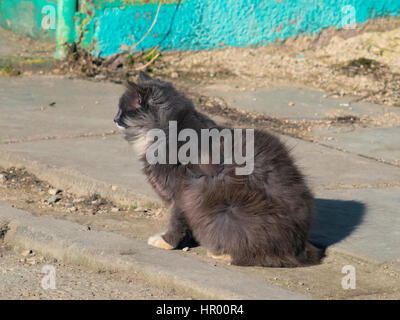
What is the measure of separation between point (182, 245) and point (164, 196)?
1.13 feet

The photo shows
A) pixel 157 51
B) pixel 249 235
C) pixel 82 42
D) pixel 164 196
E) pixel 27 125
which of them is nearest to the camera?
pixel 249 235

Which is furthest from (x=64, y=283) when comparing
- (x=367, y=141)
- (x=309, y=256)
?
(x=367, y=141)

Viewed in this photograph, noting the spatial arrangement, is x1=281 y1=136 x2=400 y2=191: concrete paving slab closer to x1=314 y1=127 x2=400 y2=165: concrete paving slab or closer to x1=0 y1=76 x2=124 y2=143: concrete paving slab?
x1=314 y1=127 x2=400 y2=165: concrete paving slab

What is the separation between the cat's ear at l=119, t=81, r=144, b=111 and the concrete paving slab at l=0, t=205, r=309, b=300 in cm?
82

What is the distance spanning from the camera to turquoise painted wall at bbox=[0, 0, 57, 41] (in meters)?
8.77

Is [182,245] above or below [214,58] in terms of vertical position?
below

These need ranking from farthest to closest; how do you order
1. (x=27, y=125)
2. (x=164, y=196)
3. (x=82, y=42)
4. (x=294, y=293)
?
(x=82, y=42) → (x=27, y=125) → (x=164, y=196) → (x=294, y=293)

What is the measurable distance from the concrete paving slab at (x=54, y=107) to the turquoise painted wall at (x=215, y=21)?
3.66ft

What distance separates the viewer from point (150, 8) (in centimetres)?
898

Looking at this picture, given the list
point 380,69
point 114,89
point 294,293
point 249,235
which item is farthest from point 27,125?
point 380,69

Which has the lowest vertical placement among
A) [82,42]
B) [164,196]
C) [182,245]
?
[182,245]

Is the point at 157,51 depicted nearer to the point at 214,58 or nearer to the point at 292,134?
the point at 214,58

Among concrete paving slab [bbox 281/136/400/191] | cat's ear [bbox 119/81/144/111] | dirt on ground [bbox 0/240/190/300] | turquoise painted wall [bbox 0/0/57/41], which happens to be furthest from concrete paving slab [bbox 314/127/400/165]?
turquoise painted wall [bbox 0/0/57/41]

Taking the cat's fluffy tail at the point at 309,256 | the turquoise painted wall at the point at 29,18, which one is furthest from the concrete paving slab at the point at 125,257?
the turquoise painted wall at the point at 29,18
